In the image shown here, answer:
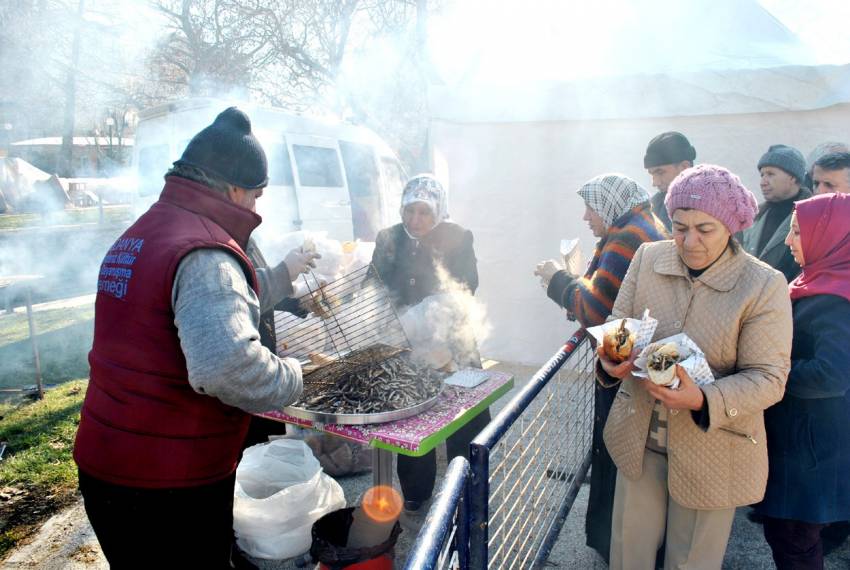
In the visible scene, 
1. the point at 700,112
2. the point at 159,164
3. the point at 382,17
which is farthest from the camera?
the point at 382,17

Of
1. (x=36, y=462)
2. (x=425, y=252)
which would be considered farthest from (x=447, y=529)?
(x=36, y=462)

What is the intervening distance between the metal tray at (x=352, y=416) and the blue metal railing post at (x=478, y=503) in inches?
35.7

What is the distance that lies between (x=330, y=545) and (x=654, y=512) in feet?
4.97

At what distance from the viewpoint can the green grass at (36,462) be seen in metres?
3.70

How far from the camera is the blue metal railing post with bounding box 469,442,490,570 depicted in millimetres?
1667

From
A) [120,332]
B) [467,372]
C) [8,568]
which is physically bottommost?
[8,568]

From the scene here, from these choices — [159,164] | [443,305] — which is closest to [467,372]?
[443,305]

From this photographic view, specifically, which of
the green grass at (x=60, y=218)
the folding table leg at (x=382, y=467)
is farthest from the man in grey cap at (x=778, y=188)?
the green grass at (x=60, y=218)

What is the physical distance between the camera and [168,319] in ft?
5.76

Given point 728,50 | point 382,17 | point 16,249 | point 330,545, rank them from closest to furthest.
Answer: point 330,545 → point 728,50 → point 16,249 → point 382,17

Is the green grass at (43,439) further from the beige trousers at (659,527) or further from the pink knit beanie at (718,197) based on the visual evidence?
the pink knit beanie at (718,197)

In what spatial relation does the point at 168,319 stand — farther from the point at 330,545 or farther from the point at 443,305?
the point at 443,305

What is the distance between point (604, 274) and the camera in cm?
275

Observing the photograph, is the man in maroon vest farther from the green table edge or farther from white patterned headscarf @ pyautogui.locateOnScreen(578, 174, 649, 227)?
white patterned headscarf @ pyautogui.locateOnScreen(578, 174, 649, 227)
